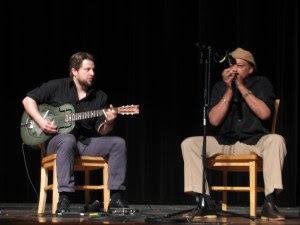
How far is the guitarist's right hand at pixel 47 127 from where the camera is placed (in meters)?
4.42

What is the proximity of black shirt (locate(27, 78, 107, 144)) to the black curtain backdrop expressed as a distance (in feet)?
3.52

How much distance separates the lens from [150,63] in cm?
568

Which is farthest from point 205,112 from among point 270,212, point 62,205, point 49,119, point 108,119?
point 49,119

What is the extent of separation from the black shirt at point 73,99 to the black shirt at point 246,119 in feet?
2.88

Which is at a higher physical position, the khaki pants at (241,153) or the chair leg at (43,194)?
the khaki pants at (241,153)

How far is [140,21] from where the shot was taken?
224 inches

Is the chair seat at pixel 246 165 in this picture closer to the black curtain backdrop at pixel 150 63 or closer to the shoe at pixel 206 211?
the shoe at pixel 206 211

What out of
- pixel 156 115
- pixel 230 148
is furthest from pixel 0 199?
pixel 230 148

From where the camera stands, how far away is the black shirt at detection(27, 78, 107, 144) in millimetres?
4578

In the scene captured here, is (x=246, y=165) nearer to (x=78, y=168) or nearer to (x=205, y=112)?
(x=205, y=112)

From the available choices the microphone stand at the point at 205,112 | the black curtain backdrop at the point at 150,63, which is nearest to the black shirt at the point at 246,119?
the microphone stand at the point at 205,112

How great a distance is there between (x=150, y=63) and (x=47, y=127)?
5.10 feet

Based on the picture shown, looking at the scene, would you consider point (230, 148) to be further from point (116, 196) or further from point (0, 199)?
point (0, 199)

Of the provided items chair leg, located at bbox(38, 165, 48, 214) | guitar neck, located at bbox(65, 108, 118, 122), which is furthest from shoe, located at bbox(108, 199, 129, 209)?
guitar neck, located at bbox(65, 108, 118, 122)
